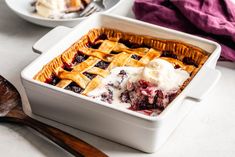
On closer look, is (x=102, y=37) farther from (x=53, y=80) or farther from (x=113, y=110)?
(x=113, y=110)

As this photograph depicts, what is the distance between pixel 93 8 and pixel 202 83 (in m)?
0.41

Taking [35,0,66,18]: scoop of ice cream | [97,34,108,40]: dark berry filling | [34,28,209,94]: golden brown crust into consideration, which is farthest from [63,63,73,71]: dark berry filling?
[35,0,66,18]: scoop of ice cream

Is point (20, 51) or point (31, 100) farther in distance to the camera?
point (20, 51)

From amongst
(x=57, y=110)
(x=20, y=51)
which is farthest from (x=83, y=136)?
(x=20, y=51)

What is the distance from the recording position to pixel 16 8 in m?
1.11

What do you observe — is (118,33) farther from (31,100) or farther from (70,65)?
(31,100)

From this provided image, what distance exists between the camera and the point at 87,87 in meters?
0.84

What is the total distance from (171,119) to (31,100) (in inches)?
9.6

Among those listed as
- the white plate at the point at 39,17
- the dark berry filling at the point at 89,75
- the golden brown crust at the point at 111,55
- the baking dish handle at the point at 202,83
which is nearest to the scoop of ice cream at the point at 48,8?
the white plate at the point at 39,17

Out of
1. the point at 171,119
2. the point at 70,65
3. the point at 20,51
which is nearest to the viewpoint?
the point at 171,119

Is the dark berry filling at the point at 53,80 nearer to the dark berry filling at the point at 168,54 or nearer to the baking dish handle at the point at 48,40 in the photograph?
the baking dish handle at the point at 48,40

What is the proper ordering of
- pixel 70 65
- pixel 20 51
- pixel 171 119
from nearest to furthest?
pixel 171 119 < pixel 70 65 < pixel 20 51

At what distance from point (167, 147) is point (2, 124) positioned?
290mm

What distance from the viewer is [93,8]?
111 centimetres
